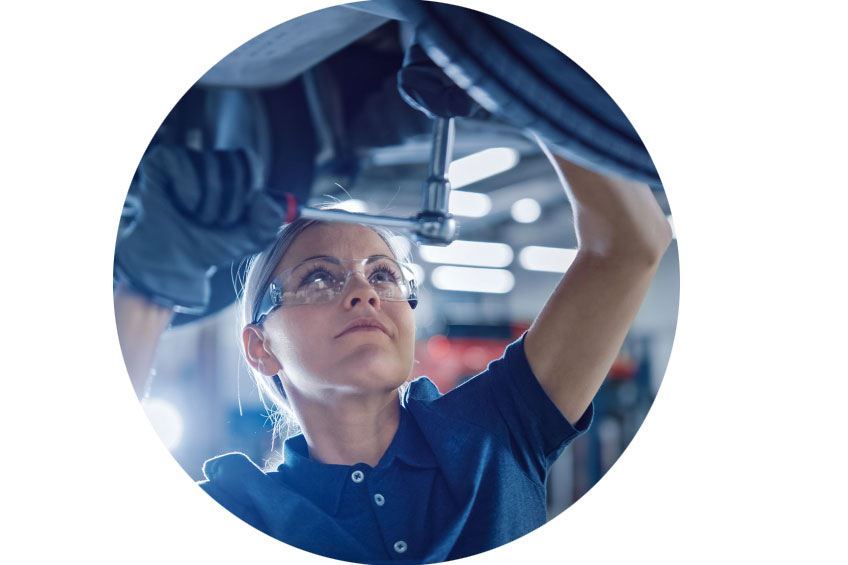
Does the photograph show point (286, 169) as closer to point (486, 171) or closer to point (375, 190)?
point (375, 190)

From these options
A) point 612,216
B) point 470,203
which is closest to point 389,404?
point 470,203

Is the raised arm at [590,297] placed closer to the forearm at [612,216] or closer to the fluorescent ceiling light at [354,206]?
the forearm at [612,216]

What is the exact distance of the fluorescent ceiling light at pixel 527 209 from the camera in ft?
3.12

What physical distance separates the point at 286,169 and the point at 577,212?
380mm

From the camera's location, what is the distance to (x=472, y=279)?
94 centimetres

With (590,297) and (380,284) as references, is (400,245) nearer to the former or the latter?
(380,284)

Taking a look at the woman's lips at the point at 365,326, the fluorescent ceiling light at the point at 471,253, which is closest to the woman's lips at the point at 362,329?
the woman's lips at the point at 365,326

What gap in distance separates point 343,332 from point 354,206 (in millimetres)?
159

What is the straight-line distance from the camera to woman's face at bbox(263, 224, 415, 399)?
2.97ft

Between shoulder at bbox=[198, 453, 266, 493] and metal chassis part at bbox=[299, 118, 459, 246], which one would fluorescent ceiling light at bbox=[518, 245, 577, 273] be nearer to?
metal chassis part at bbox=[299, 118, 459, 246]

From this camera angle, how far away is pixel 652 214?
986 millimetres

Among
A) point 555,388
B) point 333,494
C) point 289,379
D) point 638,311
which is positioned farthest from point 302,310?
point 638,311

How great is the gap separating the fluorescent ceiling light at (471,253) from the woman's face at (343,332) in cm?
5

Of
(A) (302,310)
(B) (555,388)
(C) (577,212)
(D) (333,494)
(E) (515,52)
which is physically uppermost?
(E) (515,52)
